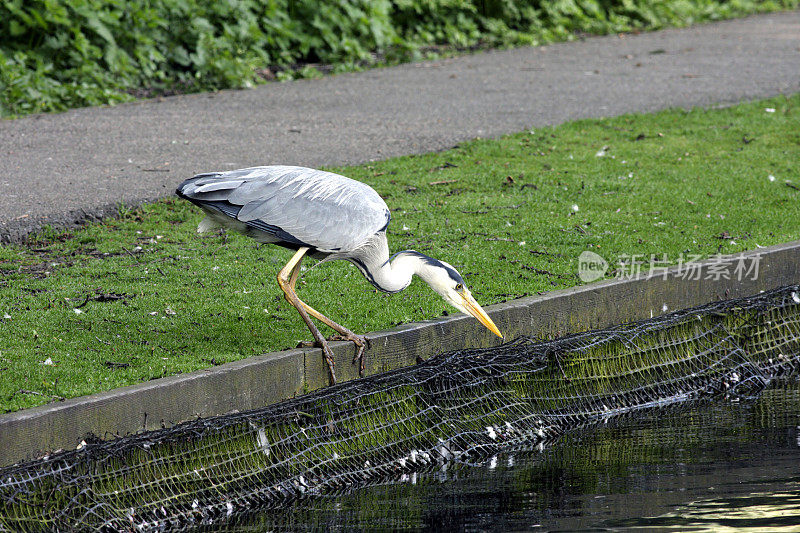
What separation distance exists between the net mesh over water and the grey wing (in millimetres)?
751

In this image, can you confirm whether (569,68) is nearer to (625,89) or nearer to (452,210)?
(625,89)

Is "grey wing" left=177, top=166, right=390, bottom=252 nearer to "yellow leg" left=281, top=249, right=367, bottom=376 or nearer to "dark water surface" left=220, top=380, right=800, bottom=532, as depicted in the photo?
"yellow leg" left=281, top=249, right=367, bottom=376

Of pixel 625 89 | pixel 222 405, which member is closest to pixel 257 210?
pixel 222 405

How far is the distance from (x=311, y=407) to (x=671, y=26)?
13625 millimetres

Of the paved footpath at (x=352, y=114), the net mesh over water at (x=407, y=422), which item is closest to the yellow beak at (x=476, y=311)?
the net mesh over water at (x=407, y=422)

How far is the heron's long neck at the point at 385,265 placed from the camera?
536cm

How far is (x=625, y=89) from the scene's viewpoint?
39.0ft

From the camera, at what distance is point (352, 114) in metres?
10.6

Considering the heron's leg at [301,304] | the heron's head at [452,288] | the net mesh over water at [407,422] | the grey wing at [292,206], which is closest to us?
the net mesh over water at [407,422]

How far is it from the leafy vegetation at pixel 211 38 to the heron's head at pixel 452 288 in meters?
6.40

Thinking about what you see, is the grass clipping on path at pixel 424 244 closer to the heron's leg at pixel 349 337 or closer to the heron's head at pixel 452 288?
the heron's leg at pixel 349 337

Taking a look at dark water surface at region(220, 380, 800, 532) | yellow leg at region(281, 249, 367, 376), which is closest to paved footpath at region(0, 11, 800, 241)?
yellow leg at region(281, 249, 367, 376)

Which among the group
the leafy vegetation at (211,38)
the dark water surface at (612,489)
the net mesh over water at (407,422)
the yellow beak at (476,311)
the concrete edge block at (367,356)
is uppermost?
the leafy vegetation at (211,38)

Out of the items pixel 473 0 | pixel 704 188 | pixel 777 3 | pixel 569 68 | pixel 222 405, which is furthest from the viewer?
pixel 777 3
